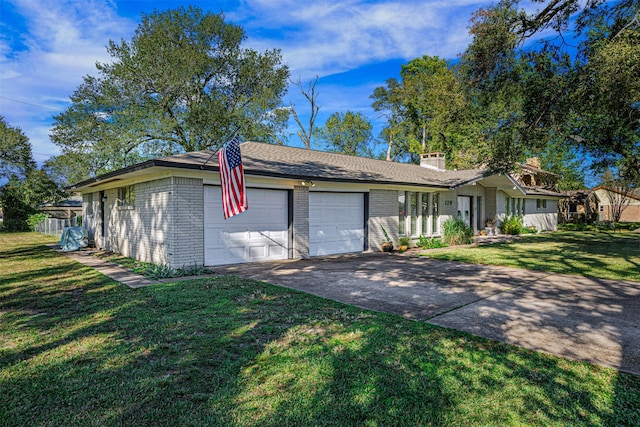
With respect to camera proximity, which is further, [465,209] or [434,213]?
[465,209]

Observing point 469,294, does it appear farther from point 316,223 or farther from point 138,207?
point 138,207

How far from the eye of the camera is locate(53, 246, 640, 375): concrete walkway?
4.50m

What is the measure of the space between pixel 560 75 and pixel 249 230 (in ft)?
32.7

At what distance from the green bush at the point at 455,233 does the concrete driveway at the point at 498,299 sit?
615cm

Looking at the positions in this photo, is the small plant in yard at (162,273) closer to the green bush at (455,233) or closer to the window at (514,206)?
the green bush at (455,233)

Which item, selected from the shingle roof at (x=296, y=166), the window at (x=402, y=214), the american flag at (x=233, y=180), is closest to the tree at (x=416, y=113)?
the shingle roof at (x=296, y=166)

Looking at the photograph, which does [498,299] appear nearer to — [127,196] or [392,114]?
[127,196]

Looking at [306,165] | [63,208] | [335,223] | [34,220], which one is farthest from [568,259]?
[63,208]

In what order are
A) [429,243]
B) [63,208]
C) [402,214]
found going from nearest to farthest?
[402,214] → [429,243] → [63,208]

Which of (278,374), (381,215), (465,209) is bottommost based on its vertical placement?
(278,374)


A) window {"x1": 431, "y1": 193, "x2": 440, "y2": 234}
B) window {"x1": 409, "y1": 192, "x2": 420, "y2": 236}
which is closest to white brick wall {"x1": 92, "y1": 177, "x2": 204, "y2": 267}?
window {"x1": 409, "y1": 192, "x2": 420, "y2": 236}

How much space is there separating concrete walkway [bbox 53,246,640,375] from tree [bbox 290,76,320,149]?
72.1 ft

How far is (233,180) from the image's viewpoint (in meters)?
7.49

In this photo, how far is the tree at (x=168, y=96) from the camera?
2512 cm
